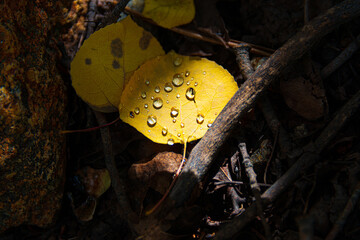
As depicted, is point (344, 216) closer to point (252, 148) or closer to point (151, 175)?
point (252, 148)

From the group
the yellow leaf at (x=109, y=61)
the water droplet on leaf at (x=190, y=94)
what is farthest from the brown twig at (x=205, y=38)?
the water droplet on leaf at (x=190, y=94)

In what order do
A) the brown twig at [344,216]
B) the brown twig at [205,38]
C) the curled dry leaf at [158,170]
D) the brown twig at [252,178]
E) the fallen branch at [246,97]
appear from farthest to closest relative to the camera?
the brown twig at [205,38]
the curled dry leaf at [158,170]
the fallen branch at [246,97]
the brown twig at [252,178]
the brown twig at [344,216]

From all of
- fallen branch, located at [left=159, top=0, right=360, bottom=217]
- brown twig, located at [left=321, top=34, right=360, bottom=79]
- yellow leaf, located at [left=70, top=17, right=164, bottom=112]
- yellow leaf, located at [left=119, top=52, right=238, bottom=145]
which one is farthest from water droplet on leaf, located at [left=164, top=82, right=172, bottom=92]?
brown twig, located at [left=321, top=34, right=360, bottom=79]

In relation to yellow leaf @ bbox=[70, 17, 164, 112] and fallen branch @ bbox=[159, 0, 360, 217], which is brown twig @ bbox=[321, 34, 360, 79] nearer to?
fallen branch @ bbox=[159, 0, 360, 217]

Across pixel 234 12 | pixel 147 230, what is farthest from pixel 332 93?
pixel 147 230

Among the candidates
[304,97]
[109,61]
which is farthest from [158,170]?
[304,97]

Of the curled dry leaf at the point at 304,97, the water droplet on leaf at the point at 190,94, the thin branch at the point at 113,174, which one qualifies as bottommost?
the thin branch at the point at 113,174

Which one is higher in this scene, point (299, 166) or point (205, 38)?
point (205, 38)

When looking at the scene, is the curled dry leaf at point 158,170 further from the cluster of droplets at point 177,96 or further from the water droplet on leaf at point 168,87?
the water droplet on leaf at point 168,87
